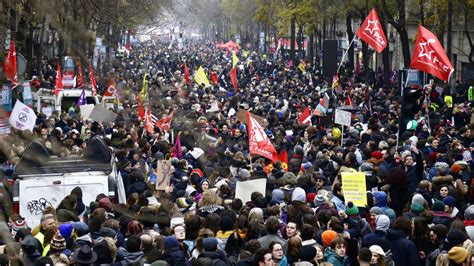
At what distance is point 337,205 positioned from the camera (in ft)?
45.5

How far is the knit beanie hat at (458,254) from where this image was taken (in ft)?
34.6

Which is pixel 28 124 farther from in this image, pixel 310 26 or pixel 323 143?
pixel 310 26

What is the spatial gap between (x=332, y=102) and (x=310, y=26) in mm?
31576

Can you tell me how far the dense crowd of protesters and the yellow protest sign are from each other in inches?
5.0

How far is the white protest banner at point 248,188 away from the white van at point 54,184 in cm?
143

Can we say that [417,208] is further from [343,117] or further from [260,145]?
[343,117]

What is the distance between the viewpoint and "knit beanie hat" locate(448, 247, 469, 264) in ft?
34.6

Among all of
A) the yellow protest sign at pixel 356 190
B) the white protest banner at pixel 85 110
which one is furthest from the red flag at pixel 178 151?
the white protest banner at pixel 85 110

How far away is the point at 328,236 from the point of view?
11.1 meters

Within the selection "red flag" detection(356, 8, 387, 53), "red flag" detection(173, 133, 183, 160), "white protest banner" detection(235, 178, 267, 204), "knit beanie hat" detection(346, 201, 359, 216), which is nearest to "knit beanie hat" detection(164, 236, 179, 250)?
"knit beanie hat" detection(346, 201, 359, 216)

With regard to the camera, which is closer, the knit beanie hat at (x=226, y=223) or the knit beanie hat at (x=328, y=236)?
the knit beanie hat at (x=328, y=236)

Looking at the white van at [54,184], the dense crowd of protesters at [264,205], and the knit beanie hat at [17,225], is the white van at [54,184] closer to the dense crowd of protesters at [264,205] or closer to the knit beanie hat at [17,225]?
the dense crowd of protesters at [264,205]

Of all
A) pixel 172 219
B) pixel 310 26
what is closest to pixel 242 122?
pixel 172 219

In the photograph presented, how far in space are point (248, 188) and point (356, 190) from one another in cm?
142
